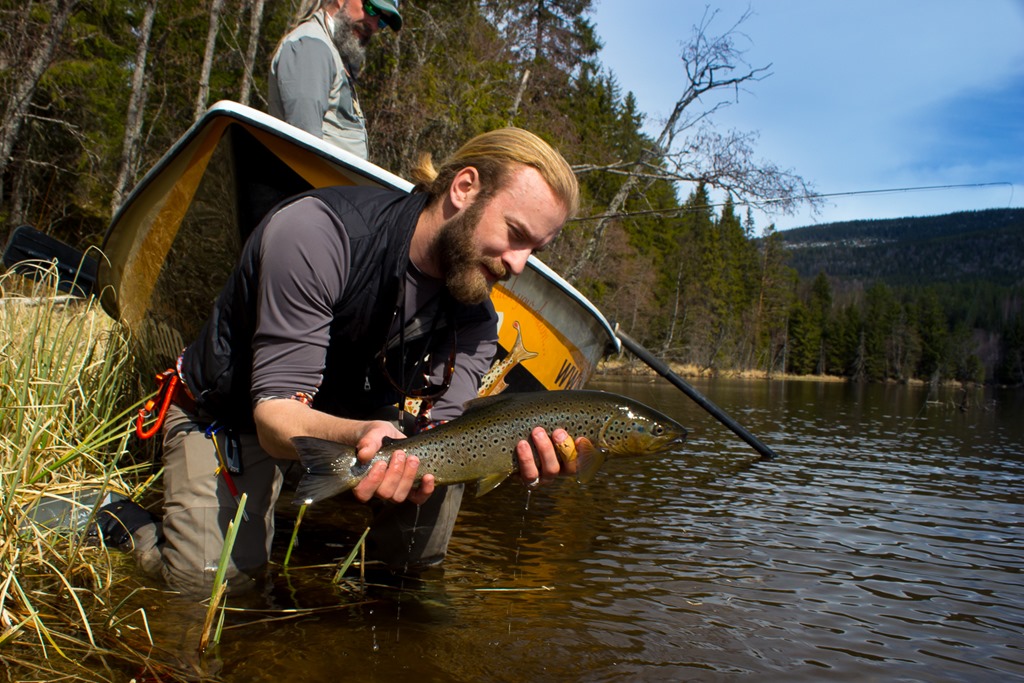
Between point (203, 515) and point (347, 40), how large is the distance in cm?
329

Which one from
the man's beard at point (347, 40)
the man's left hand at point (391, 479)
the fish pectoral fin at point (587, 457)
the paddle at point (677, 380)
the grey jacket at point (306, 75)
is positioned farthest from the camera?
the paddle at point (677, 380)

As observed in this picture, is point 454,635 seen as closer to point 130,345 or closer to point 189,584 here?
point 189,584

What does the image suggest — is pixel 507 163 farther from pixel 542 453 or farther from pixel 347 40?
pixel 347 40

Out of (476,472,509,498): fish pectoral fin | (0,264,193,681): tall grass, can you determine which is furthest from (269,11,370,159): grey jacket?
(476,472,509,498): fish pectoral fin

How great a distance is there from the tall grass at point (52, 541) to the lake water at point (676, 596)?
18.6 inches

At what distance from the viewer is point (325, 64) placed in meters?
4.95

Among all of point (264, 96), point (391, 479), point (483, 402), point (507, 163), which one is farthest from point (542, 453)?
point (264, 96)

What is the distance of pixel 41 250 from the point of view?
5.98 metres

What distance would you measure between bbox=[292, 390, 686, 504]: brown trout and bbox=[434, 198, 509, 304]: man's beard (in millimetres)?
491

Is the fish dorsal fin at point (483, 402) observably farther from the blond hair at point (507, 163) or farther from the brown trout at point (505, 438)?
the blond hair at point (507, 163)

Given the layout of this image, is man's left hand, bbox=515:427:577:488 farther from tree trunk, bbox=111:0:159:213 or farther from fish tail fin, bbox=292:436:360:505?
tree trunk, bbox=111:0:159:213

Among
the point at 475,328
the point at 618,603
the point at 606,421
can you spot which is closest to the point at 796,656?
the point at 618,603

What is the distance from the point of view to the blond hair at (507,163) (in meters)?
3.26

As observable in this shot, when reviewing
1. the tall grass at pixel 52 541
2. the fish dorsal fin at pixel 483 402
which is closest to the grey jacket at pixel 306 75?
the tall grass at pixel 52 541
